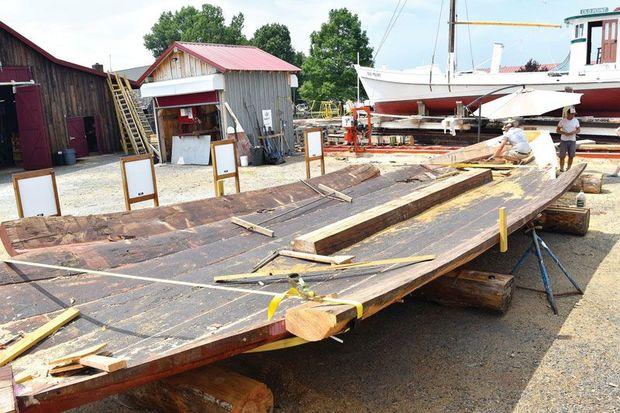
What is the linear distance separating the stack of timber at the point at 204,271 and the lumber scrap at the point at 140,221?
16 mm

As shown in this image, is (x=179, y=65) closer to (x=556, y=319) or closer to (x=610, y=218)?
→ (x=610, y=218)

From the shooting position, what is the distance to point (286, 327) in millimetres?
3385

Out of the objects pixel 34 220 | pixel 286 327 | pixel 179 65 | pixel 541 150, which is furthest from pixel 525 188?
pixel 179 65

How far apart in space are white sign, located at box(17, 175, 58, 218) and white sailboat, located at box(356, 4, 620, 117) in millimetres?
16393

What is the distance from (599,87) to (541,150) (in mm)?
9949

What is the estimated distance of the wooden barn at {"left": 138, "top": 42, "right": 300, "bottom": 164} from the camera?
747 inches

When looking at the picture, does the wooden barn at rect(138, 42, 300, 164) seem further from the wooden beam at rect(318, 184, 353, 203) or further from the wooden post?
the wooden post

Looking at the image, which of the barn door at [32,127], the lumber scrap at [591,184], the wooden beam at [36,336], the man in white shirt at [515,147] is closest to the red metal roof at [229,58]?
the barn door at [32,127]

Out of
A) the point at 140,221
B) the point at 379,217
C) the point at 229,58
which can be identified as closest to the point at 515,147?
the point at 379,217

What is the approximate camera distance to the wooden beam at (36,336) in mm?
3480

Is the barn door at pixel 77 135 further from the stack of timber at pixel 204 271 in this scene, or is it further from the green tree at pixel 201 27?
the green tree at pixel 201 27

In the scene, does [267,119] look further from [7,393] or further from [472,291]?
[7,393]

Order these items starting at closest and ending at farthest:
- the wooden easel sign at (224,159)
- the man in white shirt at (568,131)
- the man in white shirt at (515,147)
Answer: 1. the wooden easel sign at (224,159)
2. the man in white shirt at (515,147)
3. the man in white shirt at (568,131)

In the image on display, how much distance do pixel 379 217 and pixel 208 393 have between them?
125 inches
